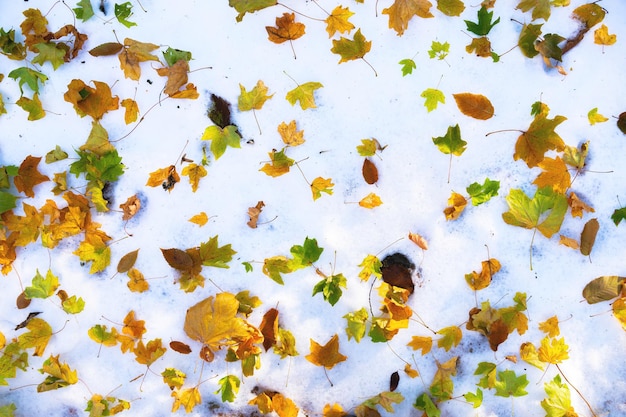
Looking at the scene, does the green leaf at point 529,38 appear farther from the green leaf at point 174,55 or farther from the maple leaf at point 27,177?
the maple leaf at point 27,177

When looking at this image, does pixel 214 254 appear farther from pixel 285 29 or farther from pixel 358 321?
pixel 285 29

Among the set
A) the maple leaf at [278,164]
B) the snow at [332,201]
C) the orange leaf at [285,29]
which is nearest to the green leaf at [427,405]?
the snow at [332,201]

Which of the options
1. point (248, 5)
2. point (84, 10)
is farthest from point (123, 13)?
point (248, 5)

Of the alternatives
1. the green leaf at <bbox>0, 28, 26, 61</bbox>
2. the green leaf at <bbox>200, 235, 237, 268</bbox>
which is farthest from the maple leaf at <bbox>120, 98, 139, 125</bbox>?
the green leaf at <bbox>200, 235, 237, 268</bbox>

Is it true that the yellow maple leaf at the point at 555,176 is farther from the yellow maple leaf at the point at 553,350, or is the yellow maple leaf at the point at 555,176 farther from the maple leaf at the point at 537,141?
the yellow maple leaf at the point at 553,350

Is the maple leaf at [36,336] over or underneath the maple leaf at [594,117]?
underneath

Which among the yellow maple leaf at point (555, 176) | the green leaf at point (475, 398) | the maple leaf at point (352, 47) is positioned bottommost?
the green leaf at point (475, 398)
